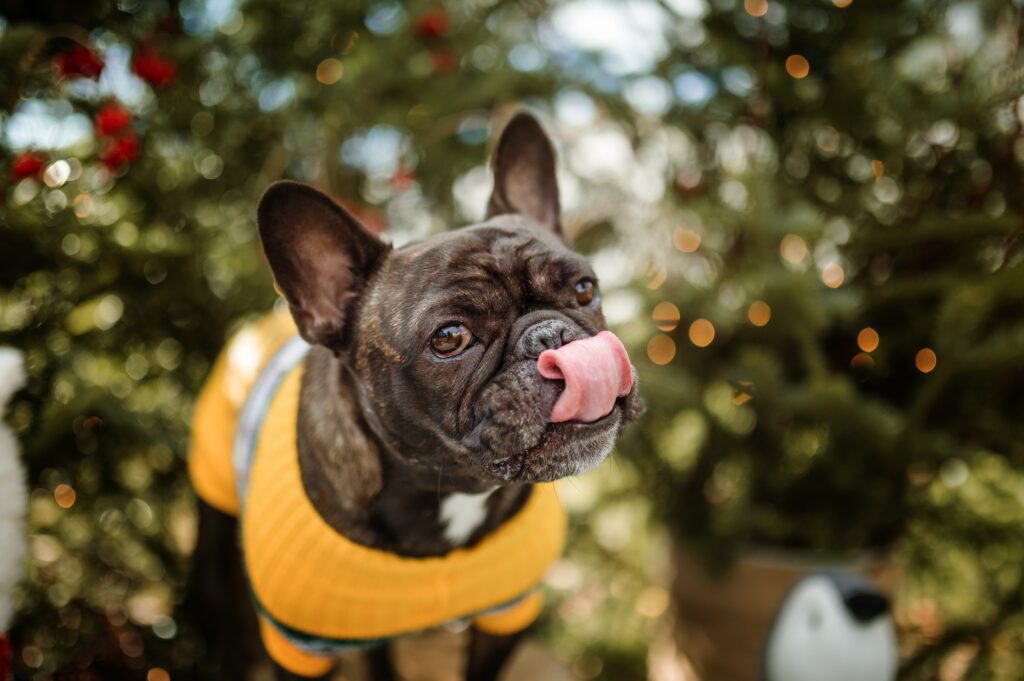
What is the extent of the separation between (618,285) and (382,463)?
84 cm

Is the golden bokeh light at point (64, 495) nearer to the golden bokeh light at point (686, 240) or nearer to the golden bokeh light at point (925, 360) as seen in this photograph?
the golden bokeh light at point (686, 240)

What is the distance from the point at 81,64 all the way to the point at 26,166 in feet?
0.87

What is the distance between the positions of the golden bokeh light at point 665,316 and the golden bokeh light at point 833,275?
1.17 ft

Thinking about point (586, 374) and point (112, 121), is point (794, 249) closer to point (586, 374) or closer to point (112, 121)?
point (586, 374)

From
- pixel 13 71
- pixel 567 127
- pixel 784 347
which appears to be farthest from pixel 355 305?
pixel 567 127

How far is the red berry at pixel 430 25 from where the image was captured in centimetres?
195

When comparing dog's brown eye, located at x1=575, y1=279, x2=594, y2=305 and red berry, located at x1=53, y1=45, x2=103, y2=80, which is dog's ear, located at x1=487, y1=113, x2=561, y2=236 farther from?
red berry, located at x1=53, y1=45, x2=103, y2=80

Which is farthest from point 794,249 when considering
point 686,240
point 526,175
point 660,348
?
point 526,175

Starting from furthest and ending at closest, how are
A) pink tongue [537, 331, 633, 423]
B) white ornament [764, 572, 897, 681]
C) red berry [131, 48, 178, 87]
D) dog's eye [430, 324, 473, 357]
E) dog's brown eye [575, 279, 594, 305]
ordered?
red berry [131, 48, 178, 87], white ornament [764, 572, 897, 681], dog's brown eye [575, 279, 594, 305], dog's eye [430, 324, 473, 357], pink tongue [537, 331, 633, 423]

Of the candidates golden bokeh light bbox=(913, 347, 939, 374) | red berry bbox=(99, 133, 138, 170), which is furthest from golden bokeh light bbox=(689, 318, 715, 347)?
red berry bbox=(99, 133, 138, 170)

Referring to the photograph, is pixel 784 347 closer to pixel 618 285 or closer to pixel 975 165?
pixel 618 285

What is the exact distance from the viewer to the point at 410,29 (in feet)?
6.44

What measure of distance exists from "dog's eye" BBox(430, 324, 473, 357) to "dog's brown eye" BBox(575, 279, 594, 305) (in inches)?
8.9

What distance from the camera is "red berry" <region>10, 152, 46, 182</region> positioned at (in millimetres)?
1407
